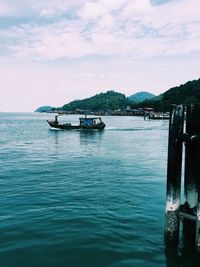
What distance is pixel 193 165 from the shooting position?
10156 millimetres

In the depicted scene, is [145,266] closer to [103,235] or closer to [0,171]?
[103,235]

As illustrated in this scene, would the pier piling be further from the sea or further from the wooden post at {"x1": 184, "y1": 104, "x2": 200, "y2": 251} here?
the sea

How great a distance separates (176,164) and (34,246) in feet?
18.6

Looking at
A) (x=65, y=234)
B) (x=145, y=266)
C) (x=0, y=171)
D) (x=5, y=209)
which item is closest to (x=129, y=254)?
(x=145, y=266)

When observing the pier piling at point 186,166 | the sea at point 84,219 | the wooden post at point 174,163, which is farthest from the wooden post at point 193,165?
the sea at point 84,219

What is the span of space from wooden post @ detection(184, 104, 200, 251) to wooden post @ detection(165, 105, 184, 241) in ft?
0.80

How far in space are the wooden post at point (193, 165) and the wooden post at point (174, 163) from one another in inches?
9.6

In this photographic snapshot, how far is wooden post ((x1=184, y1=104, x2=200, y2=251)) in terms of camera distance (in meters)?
9.85

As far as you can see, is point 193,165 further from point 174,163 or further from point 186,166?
point 174,163

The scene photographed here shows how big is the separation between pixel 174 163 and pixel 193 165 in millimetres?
583

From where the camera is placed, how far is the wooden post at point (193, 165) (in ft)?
32.3

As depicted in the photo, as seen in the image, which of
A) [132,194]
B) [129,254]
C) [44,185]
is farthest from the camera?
[44,185]

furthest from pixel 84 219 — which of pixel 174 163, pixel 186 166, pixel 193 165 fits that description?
pixel 193 165

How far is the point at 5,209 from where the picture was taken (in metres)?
15.4
